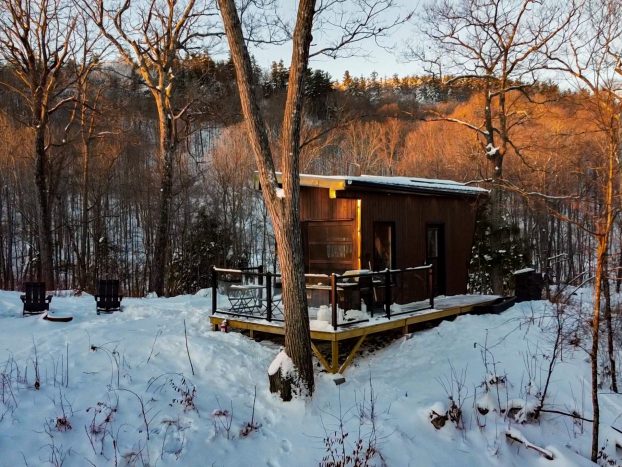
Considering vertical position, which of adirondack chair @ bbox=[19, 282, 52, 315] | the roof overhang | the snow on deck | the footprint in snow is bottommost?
the footprint in snow

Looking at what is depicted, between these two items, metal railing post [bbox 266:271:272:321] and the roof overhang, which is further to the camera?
the roof overhang

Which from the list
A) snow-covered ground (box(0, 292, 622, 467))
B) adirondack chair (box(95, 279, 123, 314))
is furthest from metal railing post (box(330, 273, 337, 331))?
adirondack chair (box(95, 279, 123, 314))

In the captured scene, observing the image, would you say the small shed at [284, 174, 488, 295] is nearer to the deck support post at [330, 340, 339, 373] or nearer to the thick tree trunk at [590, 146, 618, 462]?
the deck support post at [330, 340, 339, 373]

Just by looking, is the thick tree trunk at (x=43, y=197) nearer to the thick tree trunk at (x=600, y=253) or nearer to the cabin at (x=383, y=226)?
the cabin at (x=383, y=226)

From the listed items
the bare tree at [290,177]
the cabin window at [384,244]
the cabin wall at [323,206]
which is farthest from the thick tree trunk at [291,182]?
the cabin window at [384,244]

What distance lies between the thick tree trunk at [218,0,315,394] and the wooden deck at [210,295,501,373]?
2.88 ft

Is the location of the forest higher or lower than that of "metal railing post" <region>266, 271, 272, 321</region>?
higher

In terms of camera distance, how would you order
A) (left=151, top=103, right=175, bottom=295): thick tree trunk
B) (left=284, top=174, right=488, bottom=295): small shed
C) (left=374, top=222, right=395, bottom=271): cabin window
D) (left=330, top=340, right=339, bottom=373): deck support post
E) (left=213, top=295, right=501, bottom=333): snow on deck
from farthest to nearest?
1. (left=151, top=103, right=175, bottom=295): thick tree trunk
2. (left=374, top=222, right=395, bottom=271): cabin window
3. (left=284, top=174, right=488, bottom=295): small shed
4. (left=213, top=295, right=501, bottom=333): snow on deck
5. (left=330, top=340, right=339, bottom=373): deck support post

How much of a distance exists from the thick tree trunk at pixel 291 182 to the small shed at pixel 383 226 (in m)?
2.30

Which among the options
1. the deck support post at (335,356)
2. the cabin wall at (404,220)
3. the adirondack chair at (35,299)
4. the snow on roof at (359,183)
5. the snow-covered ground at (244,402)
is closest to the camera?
the snow-covered ground at (244,402)

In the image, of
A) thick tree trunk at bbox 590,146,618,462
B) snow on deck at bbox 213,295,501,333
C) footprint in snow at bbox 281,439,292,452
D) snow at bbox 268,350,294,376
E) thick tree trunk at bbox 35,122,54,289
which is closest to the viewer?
thick tree trunk at bbox 590,146,618,462

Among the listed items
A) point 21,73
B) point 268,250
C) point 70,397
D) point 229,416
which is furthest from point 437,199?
point 268,250

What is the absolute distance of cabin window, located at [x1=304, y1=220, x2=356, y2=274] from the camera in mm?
9273

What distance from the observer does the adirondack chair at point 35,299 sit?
8.87 metres
